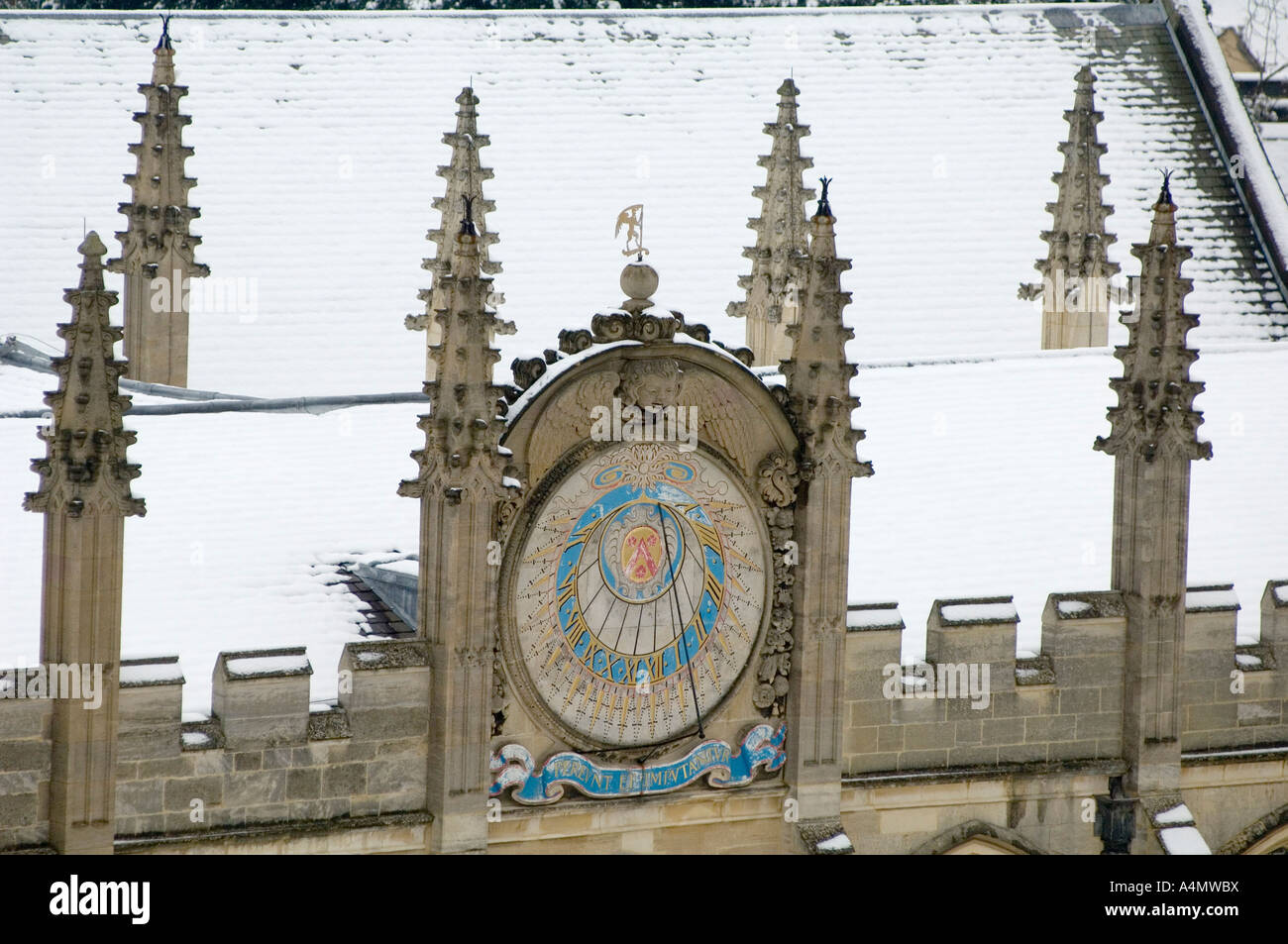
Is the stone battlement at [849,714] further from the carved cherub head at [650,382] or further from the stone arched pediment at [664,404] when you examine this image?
the carved cherub head at [650,382]

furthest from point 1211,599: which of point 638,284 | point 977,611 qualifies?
point 638,284

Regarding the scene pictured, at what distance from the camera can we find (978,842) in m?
19.4

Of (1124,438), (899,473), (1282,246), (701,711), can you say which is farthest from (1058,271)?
(701,711)

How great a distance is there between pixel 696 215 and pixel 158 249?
340 inches

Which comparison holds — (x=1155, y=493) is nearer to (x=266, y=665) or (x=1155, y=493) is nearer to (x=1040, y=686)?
(x=1040, y=686)

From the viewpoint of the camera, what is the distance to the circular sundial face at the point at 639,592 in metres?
17.7

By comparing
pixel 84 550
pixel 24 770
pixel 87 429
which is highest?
pixel 87 429

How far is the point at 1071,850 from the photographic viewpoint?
1981 centimetres

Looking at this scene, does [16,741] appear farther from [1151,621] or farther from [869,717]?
[1151,621]

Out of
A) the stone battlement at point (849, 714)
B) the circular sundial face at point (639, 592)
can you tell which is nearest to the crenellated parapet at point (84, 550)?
the stone battlement at point (849, 714)

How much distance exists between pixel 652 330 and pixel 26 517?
5.31 meters

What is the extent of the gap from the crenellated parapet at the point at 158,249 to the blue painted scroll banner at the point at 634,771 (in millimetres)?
11146

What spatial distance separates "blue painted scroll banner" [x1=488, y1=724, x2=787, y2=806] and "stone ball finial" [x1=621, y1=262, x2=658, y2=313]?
10.8ft

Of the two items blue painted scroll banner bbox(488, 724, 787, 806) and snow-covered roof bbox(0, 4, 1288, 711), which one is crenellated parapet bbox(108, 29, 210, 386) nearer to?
snow-covered roof bbox(0, 4, 1288, 711)
